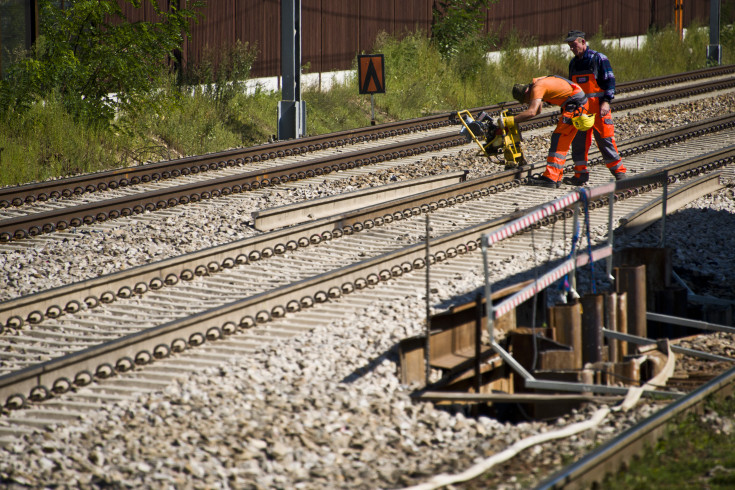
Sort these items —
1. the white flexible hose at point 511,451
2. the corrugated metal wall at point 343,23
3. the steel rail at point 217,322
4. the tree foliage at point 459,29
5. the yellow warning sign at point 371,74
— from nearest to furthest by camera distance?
the white flexible hose at point 511,451 < the steel rail at point 217,322 < the yellow warning sign at point 371,74 < the corrugated metal wall at point 343,23 < the tree foliage at point 459,29

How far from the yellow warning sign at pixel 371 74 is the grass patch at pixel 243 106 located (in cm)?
98

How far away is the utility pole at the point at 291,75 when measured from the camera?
51.1 feet

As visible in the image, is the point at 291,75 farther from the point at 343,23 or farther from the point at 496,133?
the point at 343,23

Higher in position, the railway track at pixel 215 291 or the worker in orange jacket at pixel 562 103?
the worker in orange jacket at pixel 562 103

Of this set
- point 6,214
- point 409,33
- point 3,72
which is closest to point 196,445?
point 6,214

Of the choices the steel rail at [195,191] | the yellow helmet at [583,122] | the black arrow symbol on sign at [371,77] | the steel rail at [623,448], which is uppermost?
the black arrow symbol on sign at [371,77]

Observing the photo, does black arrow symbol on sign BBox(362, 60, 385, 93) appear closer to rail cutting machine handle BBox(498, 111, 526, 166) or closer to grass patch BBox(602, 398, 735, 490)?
rail cutting machine handle BBox(498, 111, 526, 166)

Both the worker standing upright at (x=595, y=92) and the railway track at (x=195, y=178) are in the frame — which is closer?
the railway track at (x=195, y=178)

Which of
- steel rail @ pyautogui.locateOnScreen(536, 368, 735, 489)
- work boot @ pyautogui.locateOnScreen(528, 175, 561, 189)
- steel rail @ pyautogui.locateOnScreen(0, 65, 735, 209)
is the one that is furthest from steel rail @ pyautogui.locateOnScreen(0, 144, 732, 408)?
steel rail @ pyautogui.locateOnScreen(0, 65, 735, 209)

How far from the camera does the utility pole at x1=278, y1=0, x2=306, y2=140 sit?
15.6m

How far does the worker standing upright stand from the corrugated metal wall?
8.93 m

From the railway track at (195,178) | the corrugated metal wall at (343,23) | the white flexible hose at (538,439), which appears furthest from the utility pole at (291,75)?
the white flexible hose at (538,439)

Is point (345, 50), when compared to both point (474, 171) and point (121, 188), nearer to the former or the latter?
point (474, 171)

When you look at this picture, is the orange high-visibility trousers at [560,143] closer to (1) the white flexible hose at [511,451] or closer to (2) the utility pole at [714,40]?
(1) the white flexible hose at [511,451]
